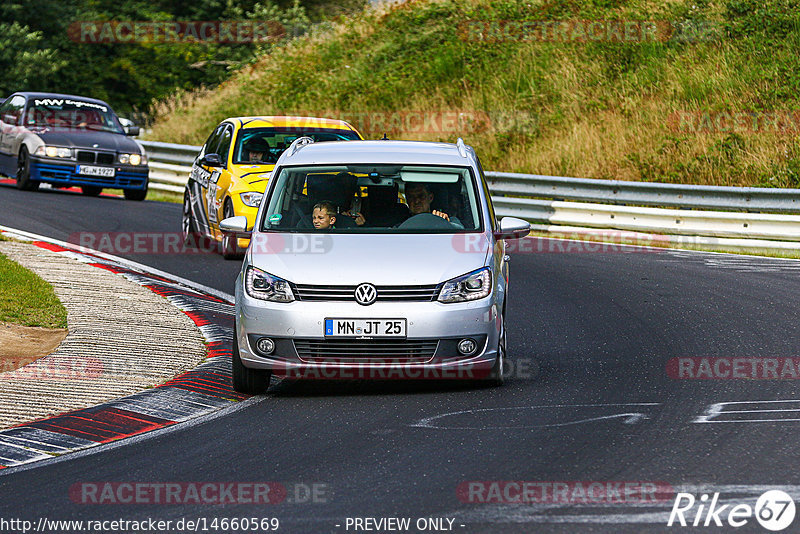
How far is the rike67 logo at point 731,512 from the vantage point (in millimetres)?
5520

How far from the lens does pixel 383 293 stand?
847 centimetres

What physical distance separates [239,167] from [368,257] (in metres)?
7.51

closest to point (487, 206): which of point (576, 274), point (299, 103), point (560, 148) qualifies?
point (576, 274)

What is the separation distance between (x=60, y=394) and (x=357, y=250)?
2.25 meters

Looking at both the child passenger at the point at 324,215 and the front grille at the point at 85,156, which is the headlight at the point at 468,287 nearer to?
the child passenger at the point at 324,215

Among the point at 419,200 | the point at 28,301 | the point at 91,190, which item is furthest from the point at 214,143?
the point at 91,190

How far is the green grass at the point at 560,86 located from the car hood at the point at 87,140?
25.3ft

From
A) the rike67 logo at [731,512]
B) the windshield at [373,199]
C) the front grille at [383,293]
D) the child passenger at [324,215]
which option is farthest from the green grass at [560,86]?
the rike67 logo at [731,512]

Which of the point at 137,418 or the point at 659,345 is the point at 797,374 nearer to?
the point at 659,345

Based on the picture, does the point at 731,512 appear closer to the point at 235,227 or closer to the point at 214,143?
the point at 235,227

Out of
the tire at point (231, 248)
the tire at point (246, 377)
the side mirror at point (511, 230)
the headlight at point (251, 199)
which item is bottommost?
the tire at point (231, 248)

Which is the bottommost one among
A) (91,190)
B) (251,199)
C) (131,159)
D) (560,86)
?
(91,190)

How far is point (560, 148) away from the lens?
25.8 m

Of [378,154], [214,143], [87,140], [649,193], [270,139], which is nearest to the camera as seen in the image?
[378,154]
